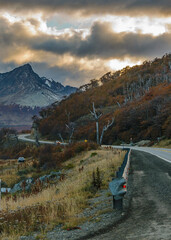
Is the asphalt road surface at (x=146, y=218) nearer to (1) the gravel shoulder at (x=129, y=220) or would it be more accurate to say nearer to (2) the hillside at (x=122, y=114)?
(1) the gravel shoulder at (x=129, y=220)

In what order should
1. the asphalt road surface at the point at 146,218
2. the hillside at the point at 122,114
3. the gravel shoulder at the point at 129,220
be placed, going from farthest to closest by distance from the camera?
the hillside at the point at 122,114
the gravel shoulder at the point at 129,220
the asphalt road surface at the point at 146,218

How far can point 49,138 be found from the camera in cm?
8169

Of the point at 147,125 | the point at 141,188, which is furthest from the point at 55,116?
the point at 141,188

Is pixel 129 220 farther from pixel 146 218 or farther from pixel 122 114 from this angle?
pixel 122 114

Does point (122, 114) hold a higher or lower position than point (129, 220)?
higher

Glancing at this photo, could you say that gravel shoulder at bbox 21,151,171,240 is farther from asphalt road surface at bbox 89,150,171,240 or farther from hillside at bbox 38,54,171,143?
hillside at bbox 38,54,171,143

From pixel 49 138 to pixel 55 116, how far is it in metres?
27.2

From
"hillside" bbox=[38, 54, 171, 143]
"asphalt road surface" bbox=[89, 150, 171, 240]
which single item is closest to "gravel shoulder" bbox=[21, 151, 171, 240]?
"asphalt road surface" bbox=[89, 150, 171, 240]

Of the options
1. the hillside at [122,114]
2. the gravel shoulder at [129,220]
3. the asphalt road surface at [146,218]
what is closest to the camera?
the asphalt road surface at [146,218]

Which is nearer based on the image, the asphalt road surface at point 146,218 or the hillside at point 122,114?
the asphalt road surface at point 146,218

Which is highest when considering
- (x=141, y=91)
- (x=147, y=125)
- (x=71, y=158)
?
(x=141, y=91)

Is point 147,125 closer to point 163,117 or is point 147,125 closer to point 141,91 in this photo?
point 163,117

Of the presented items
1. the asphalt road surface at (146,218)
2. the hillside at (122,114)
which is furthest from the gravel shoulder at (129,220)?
the hillside at (122,114)

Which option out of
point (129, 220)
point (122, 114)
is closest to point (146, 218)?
point (129, 220)
